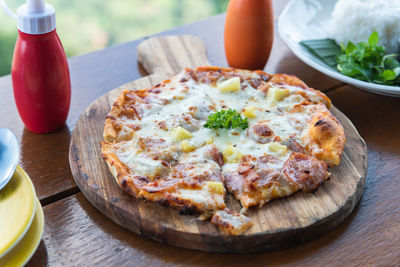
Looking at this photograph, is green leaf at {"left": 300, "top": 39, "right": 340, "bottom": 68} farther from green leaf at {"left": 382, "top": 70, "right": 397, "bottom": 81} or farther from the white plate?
green leaf at {"left": 382, "top": 70, "right": 397, "bottom": 81}

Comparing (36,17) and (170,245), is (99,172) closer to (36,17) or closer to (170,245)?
(170,245)

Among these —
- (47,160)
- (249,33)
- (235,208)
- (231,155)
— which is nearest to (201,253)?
(235,208)

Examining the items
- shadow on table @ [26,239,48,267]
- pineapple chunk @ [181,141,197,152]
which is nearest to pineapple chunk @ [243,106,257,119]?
pineapple chunk @ [181,141,197,152]

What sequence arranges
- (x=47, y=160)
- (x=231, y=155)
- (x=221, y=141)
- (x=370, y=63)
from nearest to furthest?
(x=231, y=155) < (x=221, y=141) < (x=47, y=160) < (x=370, y=63)

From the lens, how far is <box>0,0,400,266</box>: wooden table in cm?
177

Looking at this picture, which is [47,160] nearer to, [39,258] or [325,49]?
[39,258]

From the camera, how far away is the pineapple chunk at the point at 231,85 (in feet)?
8.23

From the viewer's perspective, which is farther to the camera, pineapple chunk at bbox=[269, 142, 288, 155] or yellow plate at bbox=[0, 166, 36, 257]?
pineapple chunk at bbox=[269, 142, 288, 155]

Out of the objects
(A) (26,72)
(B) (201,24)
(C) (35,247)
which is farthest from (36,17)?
(B) (201,24)

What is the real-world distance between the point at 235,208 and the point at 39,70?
1166mm

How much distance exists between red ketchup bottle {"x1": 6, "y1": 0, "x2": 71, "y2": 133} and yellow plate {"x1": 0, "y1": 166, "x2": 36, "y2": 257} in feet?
1.68

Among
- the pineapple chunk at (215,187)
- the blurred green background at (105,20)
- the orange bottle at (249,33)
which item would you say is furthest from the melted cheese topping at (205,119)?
the blurred green background at (105,20)

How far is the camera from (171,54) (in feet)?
10.1

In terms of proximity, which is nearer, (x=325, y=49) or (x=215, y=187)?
(x=215, y=187)
